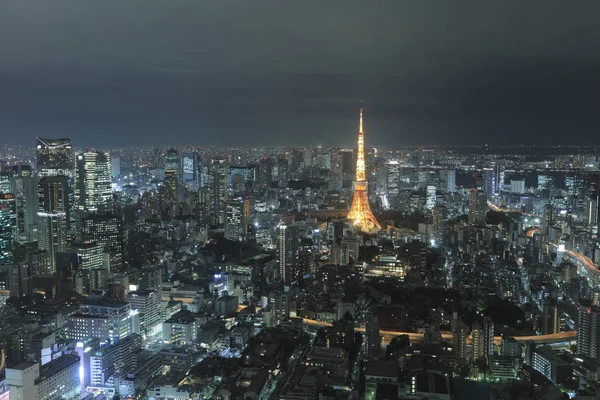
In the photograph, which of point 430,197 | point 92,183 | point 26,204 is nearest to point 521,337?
point 26,204

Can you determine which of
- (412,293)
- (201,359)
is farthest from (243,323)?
(412,293)

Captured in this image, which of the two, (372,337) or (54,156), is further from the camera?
(54,156)

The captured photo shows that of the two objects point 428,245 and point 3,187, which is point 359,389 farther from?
point 3,187

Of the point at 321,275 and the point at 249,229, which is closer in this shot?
the point at 321,275

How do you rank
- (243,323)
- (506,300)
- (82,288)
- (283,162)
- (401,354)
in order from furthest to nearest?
(283,162) → (82,288) → (506,300) → (243,323) → (401,354)

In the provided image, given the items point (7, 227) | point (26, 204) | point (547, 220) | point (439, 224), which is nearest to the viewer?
point (7, 227)

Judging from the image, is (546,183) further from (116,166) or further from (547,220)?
(116,166)

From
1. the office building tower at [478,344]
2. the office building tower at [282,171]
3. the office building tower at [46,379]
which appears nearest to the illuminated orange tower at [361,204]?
the office building tower at [478,344]

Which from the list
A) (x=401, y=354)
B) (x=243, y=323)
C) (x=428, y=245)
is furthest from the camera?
(x=428, y=245)
